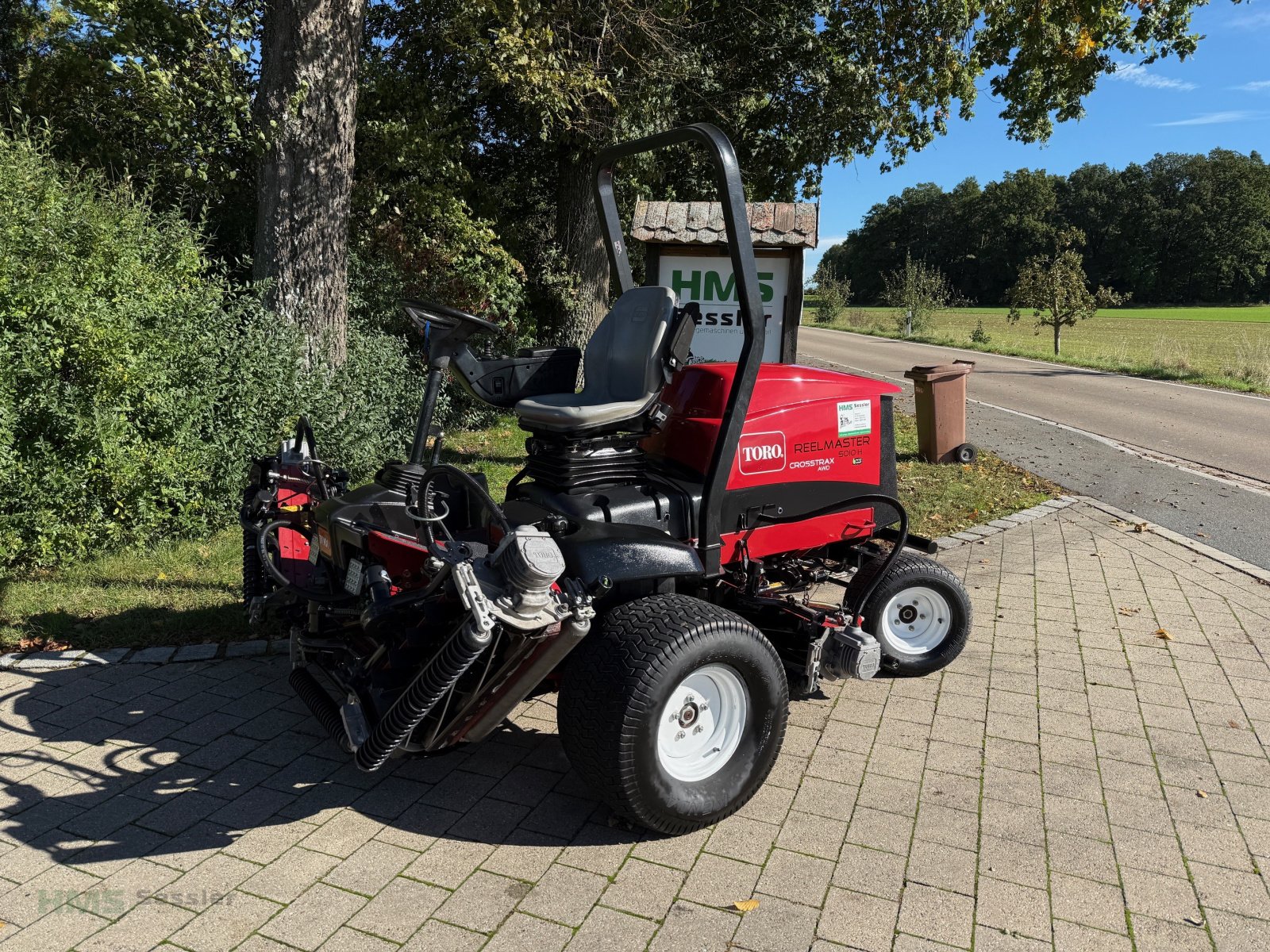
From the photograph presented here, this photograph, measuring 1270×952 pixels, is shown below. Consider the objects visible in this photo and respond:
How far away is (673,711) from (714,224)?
213 inches

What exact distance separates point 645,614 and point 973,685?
2.04m

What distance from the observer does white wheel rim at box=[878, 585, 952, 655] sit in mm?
4254

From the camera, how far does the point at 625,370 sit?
354 centimetres

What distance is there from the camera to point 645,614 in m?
2.92

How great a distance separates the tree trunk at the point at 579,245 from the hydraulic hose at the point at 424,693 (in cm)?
897

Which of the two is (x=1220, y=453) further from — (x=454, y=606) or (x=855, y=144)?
(x=454, y=606)

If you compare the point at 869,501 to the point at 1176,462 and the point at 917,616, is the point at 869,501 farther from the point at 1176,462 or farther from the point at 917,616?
the point at 1176,462

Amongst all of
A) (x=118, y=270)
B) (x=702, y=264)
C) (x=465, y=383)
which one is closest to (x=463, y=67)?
(x=702, y=264)

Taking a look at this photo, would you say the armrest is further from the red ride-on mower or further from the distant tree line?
the distant tree line

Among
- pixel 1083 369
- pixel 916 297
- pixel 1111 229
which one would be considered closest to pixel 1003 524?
pixel 1083 369

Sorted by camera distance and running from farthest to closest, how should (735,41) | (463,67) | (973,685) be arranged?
(735,41), (463,67), (973,685)

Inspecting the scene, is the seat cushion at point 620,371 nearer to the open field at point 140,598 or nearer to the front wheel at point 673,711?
the front wheel at point 673,711

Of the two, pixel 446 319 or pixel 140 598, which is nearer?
pixel 446 319

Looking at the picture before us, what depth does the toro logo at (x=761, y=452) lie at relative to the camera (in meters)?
3.68
